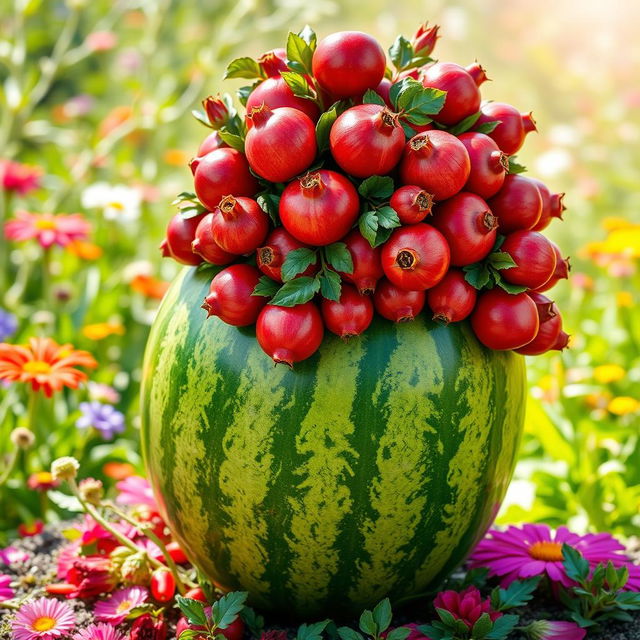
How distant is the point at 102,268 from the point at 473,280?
2956mm

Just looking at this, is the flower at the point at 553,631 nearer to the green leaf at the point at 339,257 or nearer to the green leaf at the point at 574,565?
the green leaf at the point at 574,565

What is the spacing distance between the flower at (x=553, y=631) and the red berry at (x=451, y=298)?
788 mm

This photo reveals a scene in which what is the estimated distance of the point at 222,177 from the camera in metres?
1.83

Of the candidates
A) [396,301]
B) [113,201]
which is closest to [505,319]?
[396,301]

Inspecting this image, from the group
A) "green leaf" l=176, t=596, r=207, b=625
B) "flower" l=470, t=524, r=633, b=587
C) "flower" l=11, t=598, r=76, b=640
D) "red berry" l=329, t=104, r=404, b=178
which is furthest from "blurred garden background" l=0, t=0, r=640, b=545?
"red berry" l=329, t=104, r=404, b=178

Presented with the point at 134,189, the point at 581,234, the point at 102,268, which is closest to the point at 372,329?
the point at 102,268

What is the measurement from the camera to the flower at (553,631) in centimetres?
188

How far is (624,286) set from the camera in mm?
4215

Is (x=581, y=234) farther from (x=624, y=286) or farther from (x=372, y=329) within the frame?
(x=372, y=329)

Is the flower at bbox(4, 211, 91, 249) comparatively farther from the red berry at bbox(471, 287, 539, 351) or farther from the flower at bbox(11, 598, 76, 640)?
the red berry at bbox(471, 287, 539, 351)

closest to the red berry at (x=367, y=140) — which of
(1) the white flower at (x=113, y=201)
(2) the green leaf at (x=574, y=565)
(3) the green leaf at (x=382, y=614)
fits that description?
(3) the green leaf at (x=382, y=614)

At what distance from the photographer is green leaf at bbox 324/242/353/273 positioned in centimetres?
170

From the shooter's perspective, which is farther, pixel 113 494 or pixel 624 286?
pixel 624 286

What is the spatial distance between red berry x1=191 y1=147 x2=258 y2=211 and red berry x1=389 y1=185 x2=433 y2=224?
0.37 m
